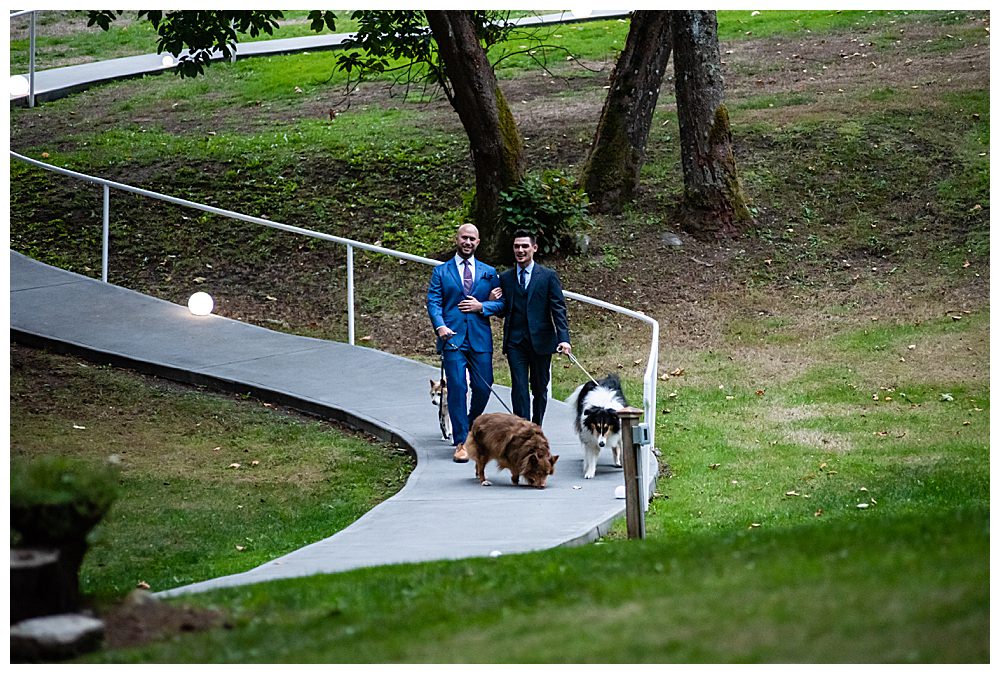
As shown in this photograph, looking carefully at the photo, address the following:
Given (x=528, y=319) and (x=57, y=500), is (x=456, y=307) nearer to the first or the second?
(x=528, y=319)

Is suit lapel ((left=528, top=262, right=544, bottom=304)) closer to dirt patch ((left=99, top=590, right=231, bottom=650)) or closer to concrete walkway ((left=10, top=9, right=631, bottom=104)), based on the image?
dirt patch ((left=99, top=590, right=231, bottom=650))

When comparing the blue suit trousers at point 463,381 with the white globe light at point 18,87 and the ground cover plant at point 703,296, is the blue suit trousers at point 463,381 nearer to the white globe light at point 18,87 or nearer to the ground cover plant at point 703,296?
the ground cover plant at point 703,296

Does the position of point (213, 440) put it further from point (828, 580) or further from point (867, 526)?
point (828, 580)

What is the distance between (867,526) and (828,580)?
159cm

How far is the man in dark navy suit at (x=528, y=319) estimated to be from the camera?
36.3 ft

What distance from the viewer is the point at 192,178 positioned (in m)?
22.2

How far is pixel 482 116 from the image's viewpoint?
17.8 metres

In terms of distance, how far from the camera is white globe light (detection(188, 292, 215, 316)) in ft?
55.8

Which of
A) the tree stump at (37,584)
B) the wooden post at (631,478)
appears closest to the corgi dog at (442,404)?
the wooden post at (631,478)

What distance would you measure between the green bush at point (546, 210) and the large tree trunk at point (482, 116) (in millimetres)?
242

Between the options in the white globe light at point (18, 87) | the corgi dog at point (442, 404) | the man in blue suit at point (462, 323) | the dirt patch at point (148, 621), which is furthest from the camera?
the white globe light at point (18, 87)

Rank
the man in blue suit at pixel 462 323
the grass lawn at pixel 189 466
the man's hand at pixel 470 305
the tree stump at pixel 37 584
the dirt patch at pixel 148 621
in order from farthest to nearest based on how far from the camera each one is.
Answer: the man in blue suit at pixel 462 323 < the man's hand at pixel 470 305 < the grass lawn at pixel 189 466 < the dirt patch at pixel 148 621 < the tree stump at pixel 37 584

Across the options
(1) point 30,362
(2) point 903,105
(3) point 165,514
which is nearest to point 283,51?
(2) point 903,105

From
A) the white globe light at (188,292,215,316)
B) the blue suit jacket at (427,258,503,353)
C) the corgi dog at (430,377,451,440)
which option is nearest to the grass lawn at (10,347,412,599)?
the corgi dog at (430,377,451,440)
